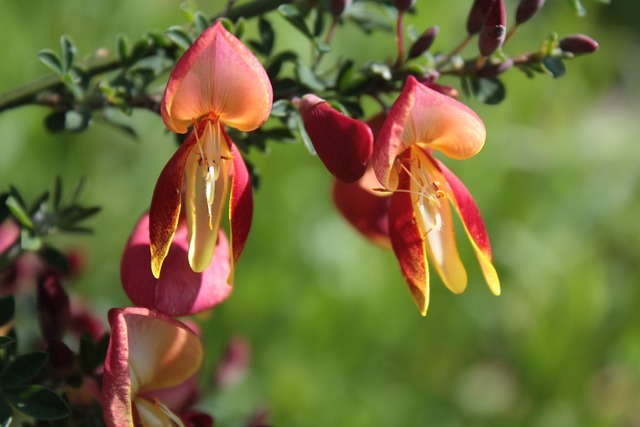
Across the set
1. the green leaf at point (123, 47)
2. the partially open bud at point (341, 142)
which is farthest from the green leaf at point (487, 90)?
the green leaf at point (123, 47)

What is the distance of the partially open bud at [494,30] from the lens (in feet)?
2.06

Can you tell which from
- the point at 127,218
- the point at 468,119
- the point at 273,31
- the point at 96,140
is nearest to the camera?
the point at 468,119

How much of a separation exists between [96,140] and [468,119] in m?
2.35

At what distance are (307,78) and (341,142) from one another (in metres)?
0.11

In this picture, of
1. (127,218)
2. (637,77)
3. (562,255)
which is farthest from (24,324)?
(637,77)

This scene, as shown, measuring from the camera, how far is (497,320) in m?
2.72

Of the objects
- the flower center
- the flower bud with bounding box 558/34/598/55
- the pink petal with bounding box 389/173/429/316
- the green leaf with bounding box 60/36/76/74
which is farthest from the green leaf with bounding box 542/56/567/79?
the green leaf with bounding box 60/36/76/74

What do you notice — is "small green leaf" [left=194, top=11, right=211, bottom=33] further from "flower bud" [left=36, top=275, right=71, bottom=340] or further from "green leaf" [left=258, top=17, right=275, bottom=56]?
"flower bud" [left=36, top=275, right=71, bottom=340]

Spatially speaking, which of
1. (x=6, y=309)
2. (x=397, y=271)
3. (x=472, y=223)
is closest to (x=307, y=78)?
(x=472, y=223)

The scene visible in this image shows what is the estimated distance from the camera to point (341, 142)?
0.58 m

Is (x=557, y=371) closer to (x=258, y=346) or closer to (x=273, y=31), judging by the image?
(x=258, y=346)

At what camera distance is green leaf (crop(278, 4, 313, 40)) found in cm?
66

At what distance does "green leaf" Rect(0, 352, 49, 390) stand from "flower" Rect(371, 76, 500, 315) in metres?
0.25

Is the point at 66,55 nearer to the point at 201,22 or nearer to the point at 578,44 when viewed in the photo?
the point at 201,22
